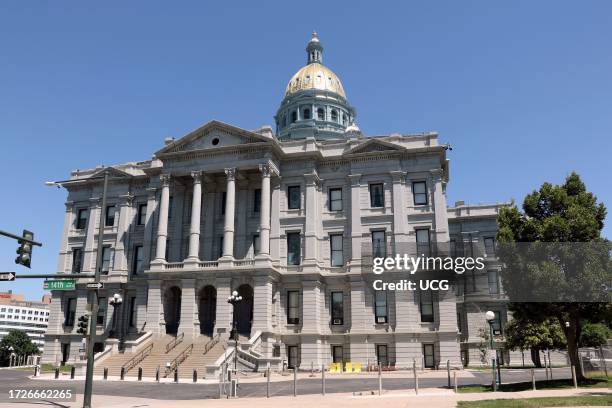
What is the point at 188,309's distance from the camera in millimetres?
45500

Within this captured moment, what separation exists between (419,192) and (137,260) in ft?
92.3

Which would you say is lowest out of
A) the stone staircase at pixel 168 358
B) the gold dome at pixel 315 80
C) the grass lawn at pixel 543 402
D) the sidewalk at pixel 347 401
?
the sidewalk at pixel 347 401

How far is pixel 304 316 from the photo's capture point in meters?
46.3

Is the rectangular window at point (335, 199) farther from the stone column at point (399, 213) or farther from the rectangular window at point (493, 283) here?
the rectangular window at point (493, 283)

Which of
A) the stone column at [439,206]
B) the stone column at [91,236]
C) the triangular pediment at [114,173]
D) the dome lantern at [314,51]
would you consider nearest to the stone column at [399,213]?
the stone column at [439,206]

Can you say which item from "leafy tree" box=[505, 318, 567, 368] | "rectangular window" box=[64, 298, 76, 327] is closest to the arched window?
"rectangular window" box=[64, 298, 76, 327]

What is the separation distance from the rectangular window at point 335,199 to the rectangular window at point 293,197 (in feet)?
9.78

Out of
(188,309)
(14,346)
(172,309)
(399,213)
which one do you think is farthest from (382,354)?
(14,346)

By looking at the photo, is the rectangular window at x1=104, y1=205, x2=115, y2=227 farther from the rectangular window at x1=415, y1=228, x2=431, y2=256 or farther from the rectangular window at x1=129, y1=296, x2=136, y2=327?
the rectangular window at x1=415, y1=228, x2=431, y2=256

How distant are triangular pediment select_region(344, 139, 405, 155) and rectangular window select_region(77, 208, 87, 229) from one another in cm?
2864

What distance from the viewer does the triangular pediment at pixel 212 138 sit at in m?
49.4

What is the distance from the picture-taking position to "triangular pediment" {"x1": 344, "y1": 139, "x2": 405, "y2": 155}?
48997 millimetres

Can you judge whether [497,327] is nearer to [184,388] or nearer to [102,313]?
[102,313]

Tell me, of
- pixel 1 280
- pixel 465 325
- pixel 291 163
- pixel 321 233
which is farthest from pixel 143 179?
pixel 465 325
